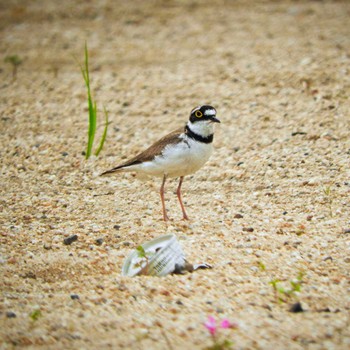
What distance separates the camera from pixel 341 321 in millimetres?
3912

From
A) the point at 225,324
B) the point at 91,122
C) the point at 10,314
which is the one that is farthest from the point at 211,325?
the point at 91,122

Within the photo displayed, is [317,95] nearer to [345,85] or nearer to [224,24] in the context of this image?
[345,85]

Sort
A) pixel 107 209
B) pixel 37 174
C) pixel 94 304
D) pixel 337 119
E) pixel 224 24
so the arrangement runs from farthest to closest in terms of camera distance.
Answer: pixel 224 24 → pixel 337 119 → pixel 37 174 → pixel 107 209 → pixel 94 304

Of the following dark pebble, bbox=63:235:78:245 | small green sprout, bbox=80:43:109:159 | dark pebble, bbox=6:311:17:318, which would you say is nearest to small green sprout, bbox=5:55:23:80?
small green sprout, bbox=80:43:109:159

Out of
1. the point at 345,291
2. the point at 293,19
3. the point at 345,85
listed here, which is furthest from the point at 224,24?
the point at 345,291

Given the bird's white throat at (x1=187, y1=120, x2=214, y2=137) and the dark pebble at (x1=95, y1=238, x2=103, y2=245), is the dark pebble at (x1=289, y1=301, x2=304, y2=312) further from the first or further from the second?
the bird's white throat at (x1=187, y1=120, x2=214, y2=137)

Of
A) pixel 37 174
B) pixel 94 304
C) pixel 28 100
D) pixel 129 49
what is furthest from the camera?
pixel 129 49

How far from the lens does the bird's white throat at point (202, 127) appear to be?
580 centimetres

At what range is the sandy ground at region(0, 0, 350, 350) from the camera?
4.08 meters

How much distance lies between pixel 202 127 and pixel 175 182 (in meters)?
1.23

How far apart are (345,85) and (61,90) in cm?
389

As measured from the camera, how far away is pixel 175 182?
22.6 feet

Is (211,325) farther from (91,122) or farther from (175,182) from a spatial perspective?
(91,122)

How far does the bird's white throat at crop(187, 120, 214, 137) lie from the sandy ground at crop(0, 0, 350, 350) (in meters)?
0.73
